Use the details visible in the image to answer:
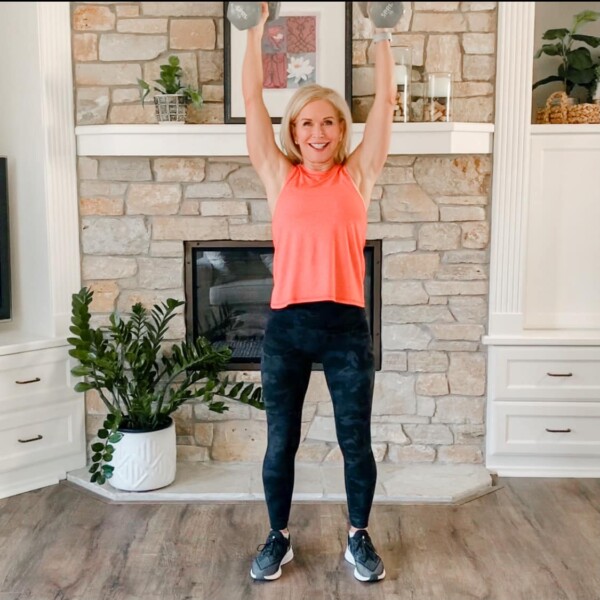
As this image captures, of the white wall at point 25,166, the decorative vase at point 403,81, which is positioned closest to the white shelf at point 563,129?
the decorative vase at point 403,81

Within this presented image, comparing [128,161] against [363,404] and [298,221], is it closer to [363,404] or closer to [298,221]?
[298,221]

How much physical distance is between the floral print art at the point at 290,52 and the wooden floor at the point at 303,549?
1676mm

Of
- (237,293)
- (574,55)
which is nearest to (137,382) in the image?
(237,293)

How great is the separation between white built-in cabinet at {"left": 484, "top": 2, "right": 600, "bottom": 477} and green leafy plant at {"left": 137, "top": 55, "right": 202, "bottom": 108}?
122cm

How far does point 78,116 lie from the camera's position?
3322mm

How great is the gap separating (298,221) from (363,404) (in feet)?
1.87

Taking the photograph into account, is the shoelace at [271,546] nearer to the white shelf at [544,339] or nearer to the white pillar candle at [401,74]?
the white shelf at [544,339]

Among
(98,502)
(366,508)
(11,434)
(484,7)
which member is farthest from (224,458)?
(484,7)

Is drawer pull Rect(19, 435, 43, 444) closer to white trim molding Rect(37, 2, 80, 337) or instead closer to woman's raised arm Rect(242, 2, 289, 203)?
white trim molding Rect(37, 2, 80, 337)

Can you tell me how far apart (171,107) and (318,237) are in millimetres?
1195

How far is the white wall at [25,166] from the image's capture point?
3.29 m

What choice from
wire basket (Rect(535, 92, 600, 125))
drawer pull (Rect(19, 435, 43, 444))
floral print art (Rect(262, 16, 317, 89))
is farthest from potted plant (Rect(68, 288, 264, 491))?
wire basket (Rect(535, 92, 600, 125))

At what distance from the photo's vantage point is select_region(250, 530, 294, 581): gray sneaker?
251 centimetres

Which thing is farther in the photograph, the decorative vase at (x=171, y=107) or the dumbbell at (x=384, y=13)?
the decorative vase at (x=171, y=107)
